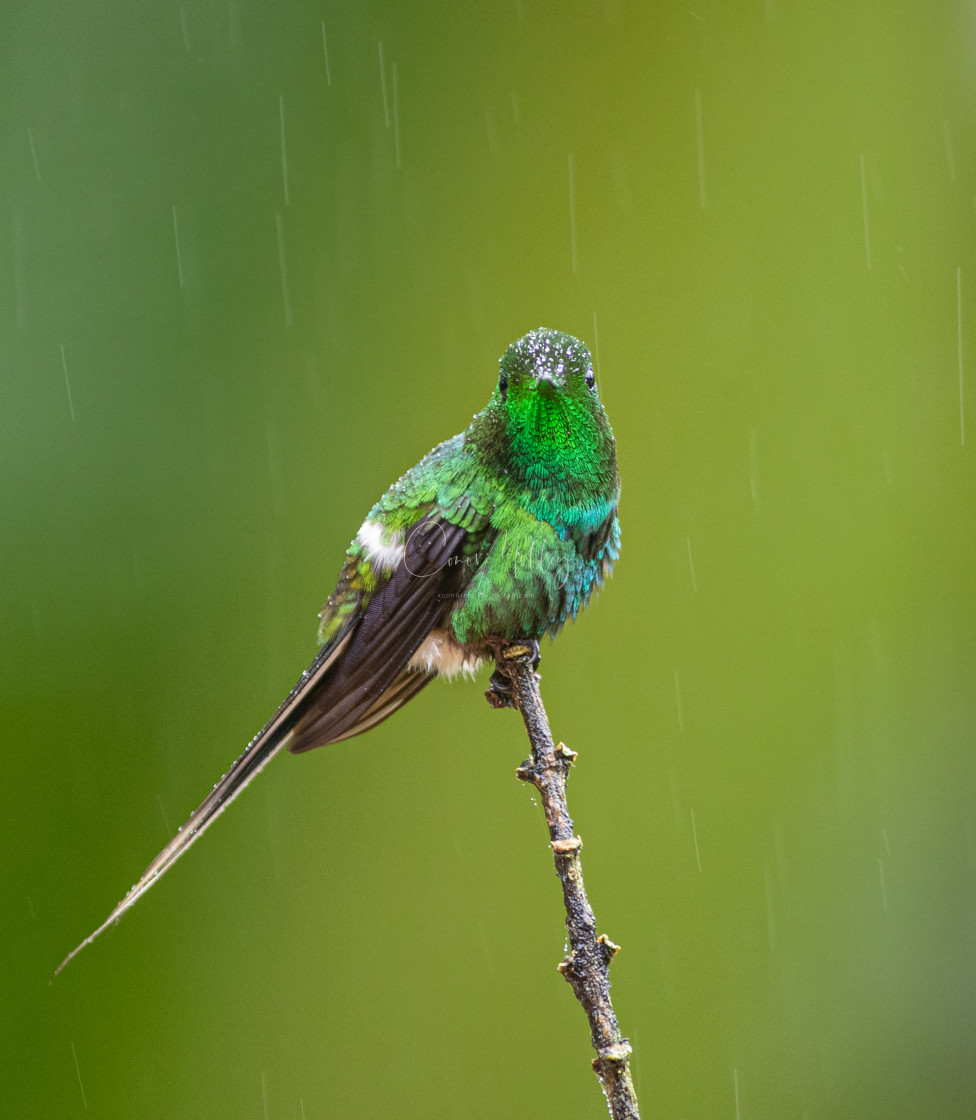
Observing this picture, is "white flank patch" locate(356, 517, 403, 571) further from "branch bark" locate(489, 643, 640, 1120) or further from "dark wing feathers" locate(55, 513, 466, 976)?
"branch bark" locate(489, 643, 640, 1120)

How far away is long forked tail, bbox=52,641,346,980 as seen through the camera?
114cm

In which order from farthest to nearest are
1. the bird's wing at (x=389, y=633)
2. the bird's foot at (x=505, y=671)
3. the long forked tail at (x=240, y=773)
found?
the bird's foot at (x=505, y=671) → the bird's wing at (x=389, y=633) → the long forked tail at (x=240, y=773)

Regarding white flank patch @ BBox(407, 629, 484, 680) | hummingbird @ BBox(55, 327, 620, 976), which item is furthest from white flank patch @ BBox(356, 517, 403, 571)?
white flank patch @ BBox(407, 629, 484, 680)

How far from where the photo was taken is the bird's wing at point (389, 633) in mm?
1303

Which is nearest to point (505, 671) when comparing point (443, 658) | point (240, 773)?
point (443, 658)

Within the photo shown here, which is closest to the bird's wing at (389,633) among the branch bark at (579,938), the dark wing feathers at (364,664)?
the dark wing feathers at (364,664)

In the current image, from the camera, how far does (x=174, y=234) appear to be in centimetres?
280

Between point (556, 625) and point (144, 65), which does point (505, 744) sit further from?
point (144, 65)

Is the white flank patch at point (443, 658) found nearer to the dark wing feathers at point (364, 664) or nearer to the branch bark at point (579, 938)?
the dark wing feathers at point (364, 664)

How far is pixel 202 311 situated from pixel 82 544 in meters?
0.64

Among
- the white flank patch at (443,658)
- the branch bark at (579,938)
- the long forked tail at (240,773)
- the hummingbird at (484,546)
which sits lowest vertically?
the branch bark at (579,938)

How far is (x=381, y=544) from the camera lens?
4.73 feet

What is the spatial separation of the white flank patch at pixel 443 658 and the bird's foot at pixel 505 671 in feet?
0.13

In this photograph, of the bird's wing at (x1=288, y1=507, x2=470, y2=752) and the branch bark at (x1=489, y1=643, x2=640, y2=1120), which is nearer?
the branch bark at (x1=489, y1=643, x2=640, y2=1120)
